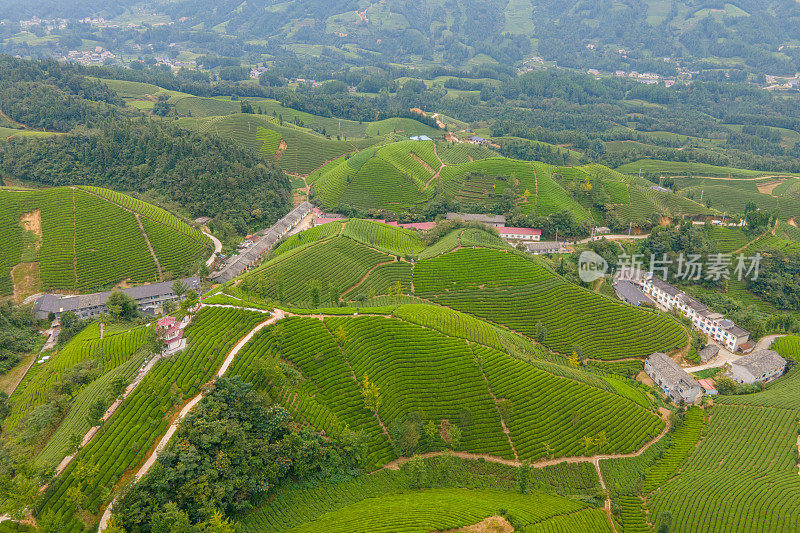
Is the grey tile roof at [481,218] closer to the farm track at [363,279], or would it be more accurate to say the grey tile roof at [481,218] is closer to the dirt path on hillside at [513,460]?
the farm track at [363,279]

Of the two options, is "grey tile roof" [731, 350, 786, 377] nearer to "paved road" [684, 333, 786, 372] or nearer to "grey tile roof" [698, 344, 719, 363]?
"paved road" [684, 333, 786, 372]

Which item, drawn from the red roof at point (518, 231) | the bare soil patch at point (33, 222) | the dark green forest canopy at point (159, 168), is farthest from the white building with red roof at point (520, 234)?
the bare soil patch at point (33, 222)

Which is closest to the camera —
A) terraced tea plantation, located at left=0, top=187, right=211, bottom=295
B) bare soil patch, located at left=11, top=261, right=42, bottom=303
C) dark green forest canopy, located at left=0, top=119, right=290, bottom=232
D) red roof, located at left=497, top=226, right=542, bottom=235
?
bare soil patch, located at left=11, top=261, right=42, bottom=303

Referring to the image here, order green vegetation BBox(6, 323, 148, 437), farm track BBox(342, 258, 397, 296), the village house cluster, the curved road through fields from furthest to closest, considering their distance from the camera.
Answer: the curved road through fields < farm track BBox(342, 258, 397, 296) < the village house cluster < green vegetation BBox(6, 323, 148, 437)

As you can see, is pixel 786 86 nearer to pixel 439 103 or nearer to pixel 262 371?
pixel 439 103

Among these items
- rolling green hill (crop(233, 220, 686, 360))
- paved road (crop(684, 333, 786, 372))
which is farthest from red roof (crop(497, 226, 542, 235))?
paved road (crop(684, 333, 786, 372))

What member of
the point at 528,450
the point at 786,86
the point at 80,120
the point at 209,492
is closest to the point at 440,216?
the point at 528,450

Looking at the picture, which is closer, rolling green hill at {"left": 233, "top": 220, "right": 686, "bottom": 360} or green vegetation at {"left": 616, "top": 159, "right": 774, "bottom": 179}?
rolling green hill at {"left": 233, "top": 220, "right": 686, "bottom": 360}
